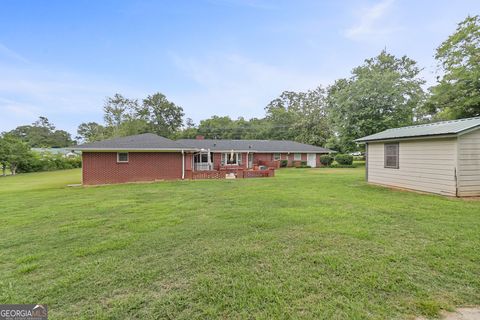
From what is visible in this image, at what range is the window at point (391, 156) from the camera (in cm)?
966

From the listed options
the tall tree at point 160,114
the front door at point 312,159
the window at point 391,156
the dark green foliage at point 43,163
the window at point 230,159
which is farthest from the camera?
the tall tree at point 160,114

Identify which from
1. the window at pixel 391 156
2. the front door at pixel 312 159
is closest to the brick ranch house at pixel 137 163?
the window at pixel 391 156

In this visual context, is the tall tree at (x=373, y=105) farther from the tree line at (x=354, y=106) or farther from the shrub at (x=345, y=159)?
the shrub at (x=345, y=159)

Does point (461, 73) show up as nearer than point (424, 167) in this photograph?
No

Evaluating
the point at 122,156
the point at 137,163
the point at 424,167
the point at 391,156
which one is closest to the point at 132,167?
the point at 137,163

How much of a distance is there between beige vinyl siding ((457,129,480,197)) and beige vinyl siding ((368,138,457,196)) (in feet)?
0.72

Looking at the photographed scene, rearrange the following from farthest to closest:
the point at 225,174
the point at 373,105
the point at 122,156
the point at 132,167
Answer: the point at 373,105
the point at 225,174
the point at 132,167
the point at 122,156

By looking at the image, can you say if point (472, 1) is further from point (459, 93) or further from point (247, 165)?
point (247, 165)

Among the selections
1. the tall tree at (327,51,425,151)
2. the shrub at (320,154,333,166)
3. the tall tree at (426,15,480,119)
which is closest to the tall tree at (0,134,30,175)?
the shrub at (320,154,333,166)

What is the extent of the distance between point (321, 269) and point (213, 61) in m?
18.9

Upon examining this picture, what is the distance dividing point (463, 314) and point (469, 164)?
7918mm

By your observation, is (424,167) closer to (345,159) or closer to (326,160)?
(345,159)

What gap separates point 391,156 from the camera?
9.92 meters

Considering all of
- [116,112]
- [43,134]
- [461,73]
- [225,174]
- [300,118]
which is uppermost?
[116,112]
